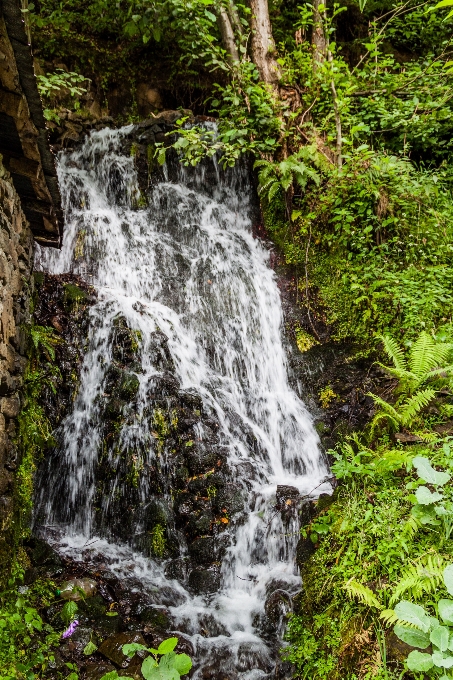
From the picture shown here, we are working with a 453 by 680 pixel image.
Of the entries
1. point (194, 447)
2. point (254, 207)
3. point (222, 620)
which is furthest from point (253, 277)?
point (222, 620)

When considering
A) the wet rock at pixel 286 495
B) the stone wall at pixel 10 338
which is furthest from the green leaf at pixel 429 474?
the stone wall at pixel 10 338

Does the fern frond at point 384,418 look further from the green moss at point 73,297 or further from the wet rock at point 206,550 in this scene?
the green moss at point 73,297

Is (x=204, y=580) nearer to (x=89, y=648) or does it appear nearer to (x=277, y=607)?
(x=277, y=607)

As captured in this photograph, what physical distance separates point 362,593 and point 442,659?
80 cm

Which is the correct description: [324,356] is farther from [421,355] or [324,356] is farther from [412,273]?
[421,355]

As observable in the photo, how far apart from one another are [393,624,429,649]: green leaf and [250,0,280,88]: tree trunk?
8909 millimetres

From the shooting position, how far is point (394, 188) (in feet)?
22.6

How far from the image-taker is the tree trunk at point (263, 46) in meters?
8.62

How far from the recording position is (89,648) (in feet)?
11.4

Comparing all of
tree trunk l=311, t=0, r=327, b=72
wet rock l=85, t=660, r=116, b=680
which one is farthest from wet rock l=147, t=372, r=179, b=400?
tree trunk l=311, t=0, r=327, b=72

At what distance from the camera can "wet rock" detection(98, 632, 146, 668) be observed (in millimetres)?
3482

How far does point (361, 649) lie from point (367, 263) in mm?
5122

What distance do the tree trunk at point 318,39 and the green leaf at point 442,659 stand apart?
9.18 meters

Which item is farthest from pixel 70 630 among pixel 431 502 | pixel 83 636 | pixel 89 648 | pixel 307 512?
pixel 431 502
